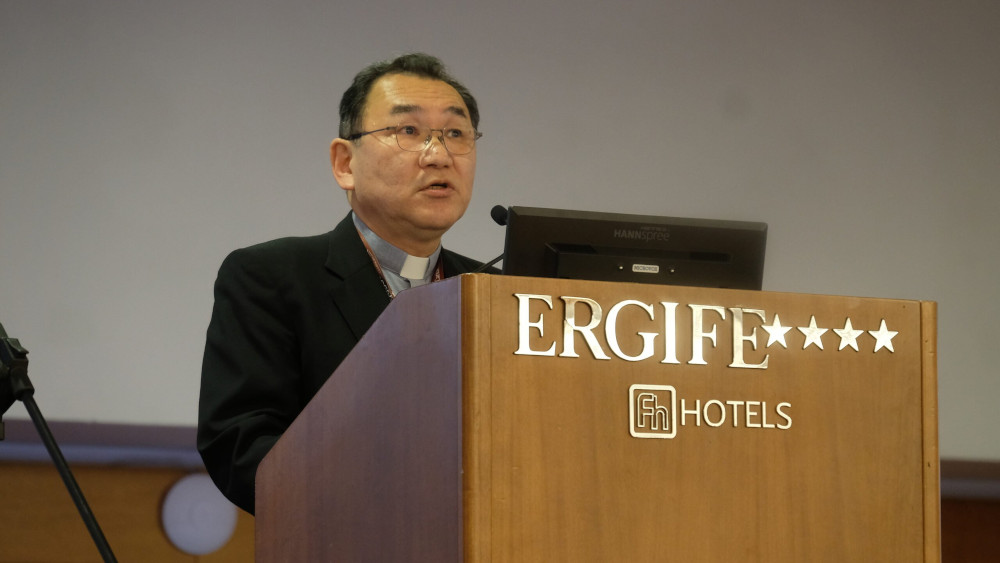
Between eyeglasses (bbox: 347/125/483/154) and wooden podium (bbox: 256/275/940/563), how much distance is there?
30.8 inches

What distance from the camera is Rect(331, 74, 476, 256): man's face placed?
1988 millimetres

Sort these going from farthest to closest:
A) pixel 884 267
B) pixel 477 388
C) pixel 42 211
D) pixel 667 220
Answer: pixel 884 267 < pixel 42 211 < pixel 667 220 < pixel 477 388

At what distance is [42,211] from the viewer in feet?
9.04

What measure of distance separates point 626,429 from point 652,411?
0.11 feet

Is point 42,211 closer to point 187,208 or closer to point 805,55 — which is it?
point 187,208

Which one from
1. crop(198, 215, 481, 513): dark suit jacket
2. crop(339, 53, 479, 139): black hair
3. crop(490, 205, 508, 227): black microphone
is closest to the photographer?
crop(490, 205, 508, 227): black microphone

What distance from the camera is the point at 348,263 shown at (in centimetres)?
199

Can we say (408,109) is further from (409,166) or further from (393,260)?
(393,260)

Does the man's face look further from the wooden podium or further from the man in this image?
the wooden podium

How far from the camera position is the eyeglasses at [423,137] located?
1992 mm

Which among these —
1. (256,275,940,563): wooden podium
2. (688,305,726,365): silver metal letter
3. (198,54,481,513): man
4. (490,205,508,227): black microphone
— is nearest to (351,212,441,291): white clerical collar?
(198,54,481,513): man

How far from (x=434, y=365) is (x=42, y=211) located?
1.96 metres

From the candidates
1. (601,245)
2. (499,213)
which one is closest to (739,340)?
(601,245)

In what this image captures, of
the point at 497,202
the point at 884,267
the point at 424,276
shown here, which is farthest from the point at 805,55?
the point at 424,276
